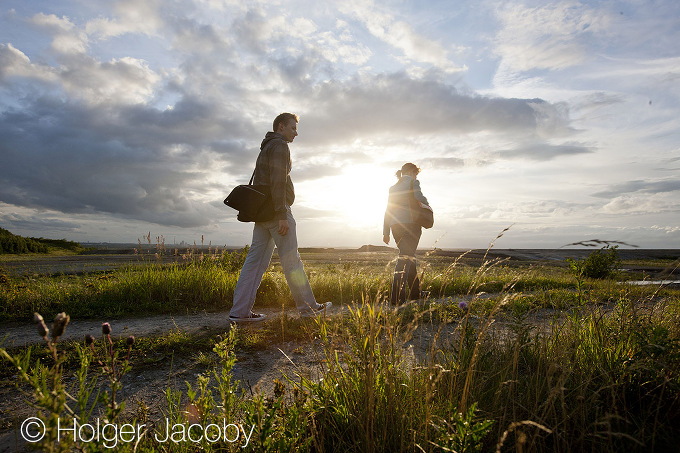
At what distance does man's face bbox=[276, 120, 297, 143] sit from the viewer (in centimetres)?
472

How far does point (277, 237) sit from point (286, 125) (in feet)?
4.84

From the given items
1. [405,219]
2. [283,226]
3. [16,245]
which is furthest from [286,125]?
[16,245]

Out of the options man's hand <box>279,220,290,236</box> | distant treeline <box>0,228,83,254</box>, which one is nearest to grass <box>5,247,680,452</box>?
man's hand <box>279,220,290,236</box>

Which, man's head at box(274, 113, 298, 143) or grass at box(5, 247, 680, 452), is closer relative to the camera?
grass at box(5, 247, 680, 452)

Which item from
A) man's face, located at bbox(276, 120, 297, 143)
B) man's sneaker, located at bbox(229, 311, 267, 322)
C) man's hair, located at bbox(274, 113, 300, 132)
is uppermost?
man's hair, located at bbox(274, 113, 300, 132)

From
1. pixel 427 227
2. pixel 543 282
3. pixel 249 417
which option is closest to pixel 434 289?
pixel 427 227

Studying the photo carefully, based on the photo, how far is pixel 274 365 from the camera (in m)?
3.11

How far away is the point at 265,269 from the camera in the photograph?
4645 millimetres

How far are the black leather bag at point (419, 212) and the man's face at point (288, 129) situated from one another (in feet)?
8.00

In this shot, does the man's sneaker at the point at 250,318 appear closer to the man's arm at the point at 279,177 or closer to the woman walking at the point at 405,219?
the man's arm at the point at 279,177

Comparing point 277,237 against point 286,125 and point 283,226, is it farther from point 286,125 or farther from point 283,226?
point 286,125

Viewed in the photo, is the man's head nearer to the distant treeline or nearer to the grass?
the grass

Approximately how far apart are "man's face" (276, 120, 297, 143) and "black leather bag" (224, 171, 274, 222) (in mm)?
831

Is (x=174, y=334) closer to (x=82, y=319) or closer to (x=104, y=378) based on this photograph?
(x=104, y=378)
